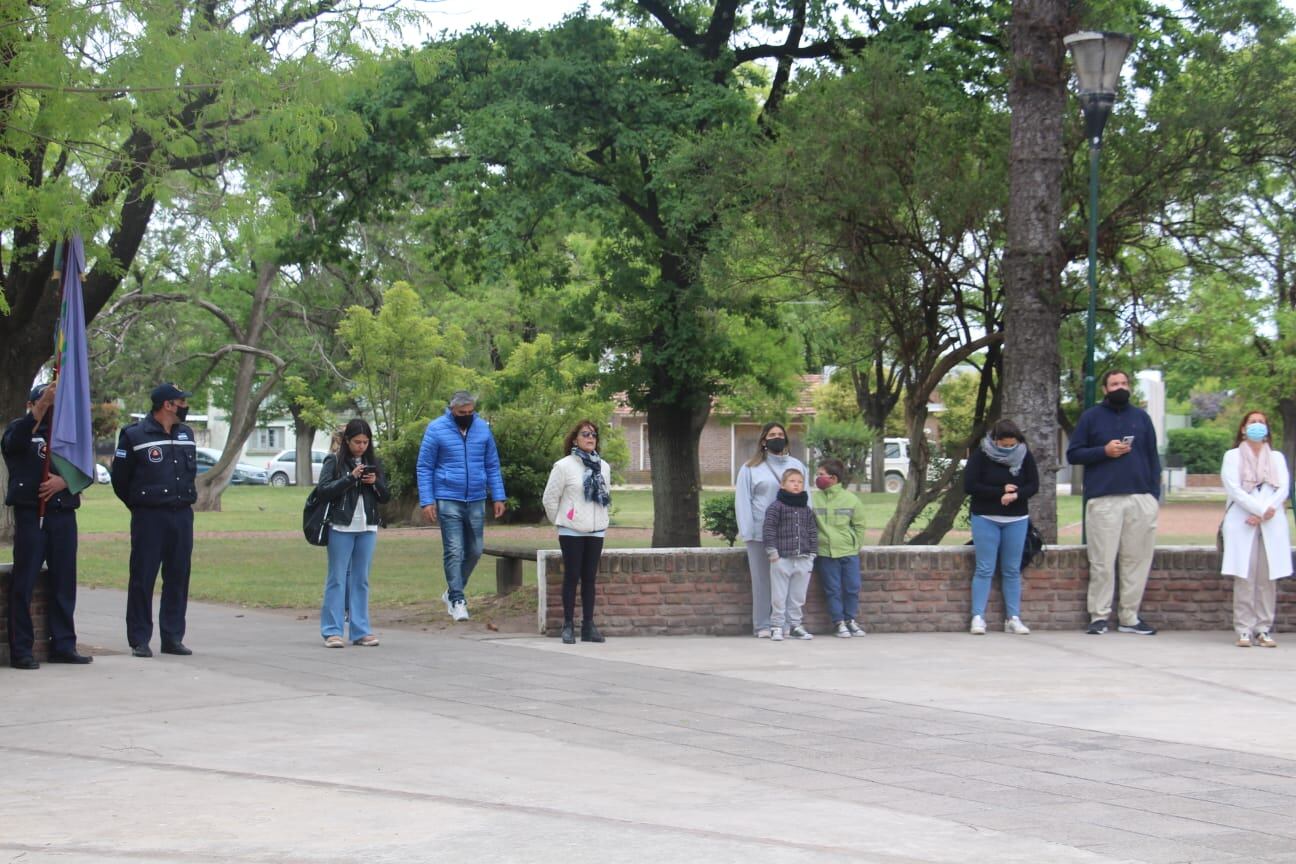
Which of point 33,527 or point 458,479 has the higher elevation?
point 458,479

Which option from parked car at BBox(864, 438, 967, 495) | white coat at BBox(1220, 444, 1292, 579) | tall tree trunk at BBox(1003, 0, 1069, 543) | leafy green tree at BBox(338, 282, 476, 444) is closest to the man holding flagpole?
tall tree trunk at BBox(1003, 0, 1069, 543)

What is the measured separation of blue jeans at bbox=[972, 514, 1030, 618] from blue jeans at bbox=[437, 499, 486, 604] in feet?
12.9

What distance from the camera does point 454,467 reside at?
42.2ft

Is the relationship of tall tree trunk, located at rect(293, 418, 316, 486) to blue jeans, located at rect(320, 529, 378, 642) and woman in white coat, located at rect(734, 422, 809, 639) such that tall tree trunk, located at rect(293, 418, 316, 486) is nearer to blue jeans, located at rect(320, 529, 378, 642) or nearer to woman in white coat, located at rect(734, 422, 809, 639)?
woman in white coat, located at rect(734, 422, 809, 639)

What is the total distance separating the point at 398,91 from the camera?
64.0ft

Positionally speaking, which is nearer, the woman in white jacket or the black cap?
the black cap

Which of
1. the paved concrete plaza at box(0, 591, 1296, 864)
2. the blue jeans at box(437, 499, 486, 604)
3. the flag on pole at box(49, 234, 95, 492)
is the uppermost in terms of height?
the flag on pole at box(49, 234, 95, 492)

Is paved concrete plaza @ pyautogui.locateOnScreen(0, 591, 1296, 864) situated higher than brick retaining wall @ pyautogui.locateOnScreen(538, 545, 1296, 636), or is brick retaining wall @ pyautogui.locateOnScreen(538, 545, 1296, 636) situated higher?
brick retaining wall @ pyautogui.locateOnScreen(538, 545, 1296, 636)

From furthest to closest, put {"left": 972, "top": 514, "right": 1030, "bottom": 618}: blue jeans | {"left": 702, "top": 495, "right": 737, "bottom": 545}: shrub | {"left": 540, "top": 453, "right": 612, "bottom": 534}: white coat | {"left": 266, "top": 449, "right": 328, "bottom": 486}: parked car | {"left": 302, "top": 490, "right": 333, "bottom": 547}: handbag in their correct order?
{"left": 266, "top": 449, "right": 328, "bottom": 486}: parked car → {"left": 702, "top": 495, "right": 737, "bottom": 545}: shrub → {"left": 972, "top": 514, "right": 1030, "bottom": 618}: blue jeans → {"left": 540, "top": 453, "right": 612, "bottom": 534}: white coat → {"left": 302, "top": 490, "right": 333, "bottom": 547}: handbag

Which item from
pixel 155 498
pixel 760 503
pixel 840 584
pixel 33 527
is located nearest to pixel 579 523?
pixel 760 503

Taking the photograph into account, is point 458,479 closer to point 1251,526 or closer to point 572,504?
point 572,504

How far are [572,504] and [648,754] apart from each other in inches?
172

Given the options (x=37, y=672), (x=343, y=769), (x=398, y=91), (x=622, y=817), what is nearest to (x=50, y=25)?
(x=37, y=672)

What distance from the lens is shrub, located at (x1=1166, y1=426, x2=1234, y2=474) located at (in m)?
65.4
